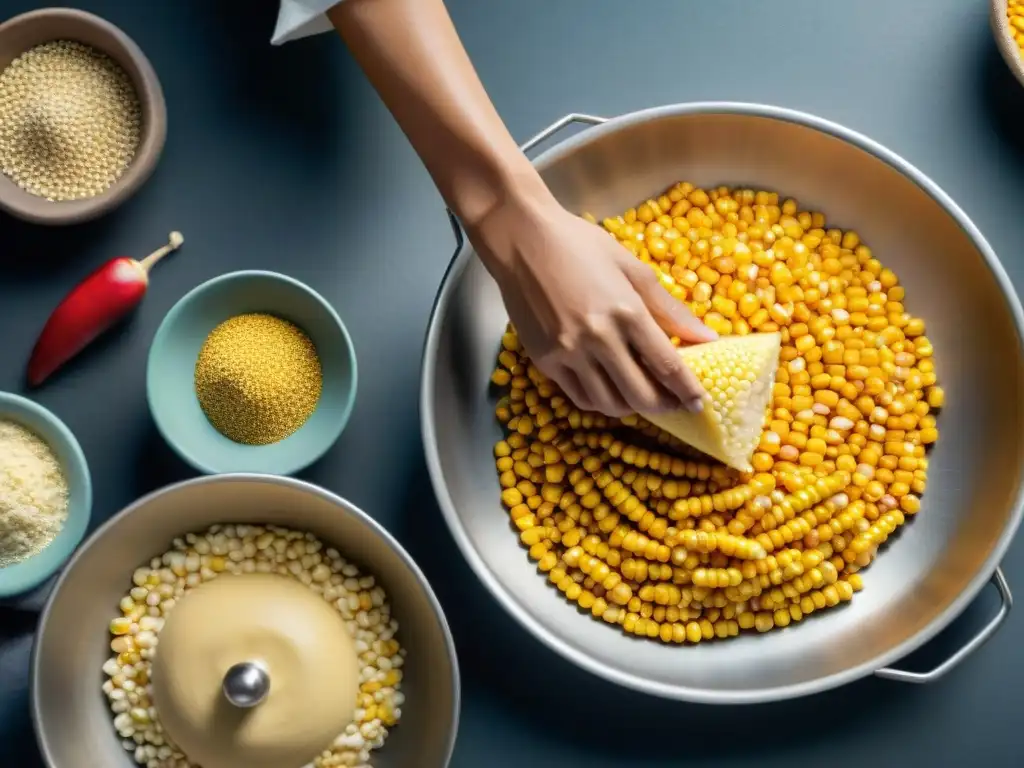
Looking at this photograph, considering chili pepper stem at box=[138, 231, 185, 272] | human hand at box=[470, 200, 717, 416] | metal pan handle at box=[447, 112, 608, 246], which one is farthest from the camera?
chili pepper stem at box=[138, 231, 185, 272]

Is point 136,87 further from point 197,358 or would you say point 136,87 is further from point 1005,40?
point 1005,40

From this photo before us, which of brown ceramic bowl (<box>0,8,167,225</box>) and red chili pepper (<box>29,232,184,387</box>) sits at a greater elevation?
brown ceramic bowl (<box>0,8,167,225</box>)

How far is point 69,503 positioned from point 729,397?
28.6 inches

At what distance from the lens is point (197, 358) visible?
118cm

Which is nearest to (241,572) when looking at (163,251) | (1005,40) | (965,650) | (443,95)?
(163,251)

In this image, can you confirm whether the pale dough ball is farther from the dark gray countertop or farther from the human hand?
the human hand

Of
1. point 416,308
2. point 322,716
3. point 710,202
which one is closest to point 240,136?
point 416,308

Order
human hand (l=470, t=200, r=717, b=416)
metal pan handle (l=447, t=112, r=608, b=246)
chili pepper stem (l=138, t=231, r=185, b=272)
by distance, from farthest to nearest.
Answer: chili pepper stem (l=138, t=231, r=185, b=272)
metal pan handle (l=447, t=112, r=608, b=246)
human hand (l=470, t=200, r=717, b=416)

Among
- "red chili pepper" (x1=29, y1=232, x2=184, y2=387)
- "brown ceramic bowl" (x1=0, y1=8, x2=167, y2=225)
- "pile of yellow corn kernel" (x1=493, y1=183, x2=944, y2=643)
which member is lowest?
"pile of yellow corn kernel" (x1=493, y1=183, x2=944, y2=643)

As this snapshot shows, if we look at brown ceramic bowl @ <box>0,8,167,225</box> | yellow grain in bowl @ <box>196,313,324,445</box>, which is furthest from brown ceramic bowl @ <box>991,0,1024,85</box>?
brown ceramic bowl @ <box>0,8,167,225</box>

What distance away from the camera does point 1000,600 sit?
120cm

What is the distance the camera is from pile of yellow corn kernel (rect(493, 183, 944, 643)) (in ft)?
3.63

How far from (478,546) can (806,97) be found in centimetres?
68

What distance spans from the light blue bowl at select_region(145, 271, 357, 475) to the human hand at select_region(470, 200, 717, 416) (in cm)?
24
